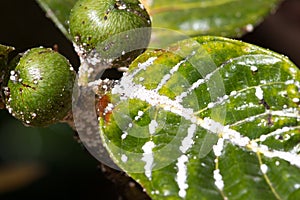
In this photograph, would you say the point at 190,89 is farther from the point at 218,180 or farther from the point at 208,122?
the point at 218,180

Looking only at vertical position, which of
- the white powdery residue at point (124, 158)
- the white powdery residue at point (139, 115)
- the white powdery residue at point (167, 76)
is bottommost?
the white powdery residue at point (124, 158)

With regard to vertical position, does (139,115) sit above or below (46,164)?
above

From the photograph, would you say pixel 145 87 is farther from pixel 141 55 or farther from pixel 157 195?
pixel 157 195

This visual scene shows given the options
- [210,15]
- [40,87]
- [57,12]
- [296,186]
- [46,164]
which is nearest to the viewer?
[296,186]

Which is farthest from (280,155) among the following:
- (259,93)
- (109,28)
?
(109,28)

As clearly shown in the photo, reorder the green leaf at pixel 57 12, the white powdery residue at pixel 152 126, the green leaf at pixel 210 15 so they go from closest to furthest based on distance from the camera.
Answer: the white powdery residue at pixel 152 126 → the green leaf at pixel 57 12 → the green leaf at pixel 210 15

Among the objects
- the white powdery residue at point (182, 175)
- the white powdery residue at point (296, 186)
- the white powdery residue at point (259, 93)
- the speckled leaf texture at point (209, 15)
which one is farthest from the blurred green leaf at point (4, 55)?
the speckled leaf texture at point (209, 15)

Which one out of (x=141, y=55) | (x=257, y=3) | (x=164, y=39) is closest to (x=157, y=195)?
(x=141, y=55)

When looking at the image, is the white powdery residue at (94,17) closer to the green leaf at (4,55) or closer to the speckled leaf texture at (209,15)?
the green leaf at (4,55)
